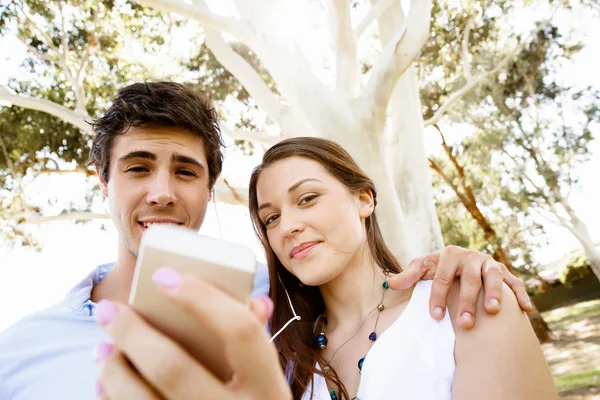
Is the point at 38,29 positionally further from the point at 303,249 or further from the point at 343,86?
the point at 303,249

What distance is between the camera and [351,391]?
1667 millimetres

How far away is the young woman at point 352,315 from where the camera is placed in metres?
1.42

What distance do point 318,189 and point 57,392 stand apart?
1093 millimetres

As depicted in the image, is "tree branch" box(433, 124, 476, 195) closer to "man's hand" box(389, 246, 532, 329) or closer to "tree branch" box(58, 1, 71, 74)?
"tree branch" box(58, 1, 71, 74)

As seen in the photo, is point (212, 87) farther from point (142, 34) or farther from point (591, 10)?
point (591, 10)

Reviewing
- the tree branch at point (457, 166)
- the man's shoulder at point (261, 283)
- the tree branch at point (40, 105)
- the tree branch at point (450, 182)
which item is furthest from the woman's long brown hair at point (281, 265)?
the tree branch at point (450, 182)

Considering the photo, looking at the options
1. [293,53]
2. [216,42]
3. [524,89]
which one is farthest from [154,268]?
[524,89]

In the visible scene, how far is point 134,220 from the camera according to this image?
1868 millimetres

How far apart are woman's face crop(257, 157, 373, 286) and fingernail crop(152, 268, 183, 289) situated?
1279 mm

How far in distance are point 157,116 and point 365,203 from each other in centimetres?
93

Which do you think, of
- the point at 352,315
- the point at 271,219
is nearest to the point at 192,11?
the point at 271,219

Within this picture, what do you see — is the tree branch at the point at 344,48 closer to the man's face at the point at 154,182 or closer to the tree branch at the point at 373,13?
the tree branch at the point at 373,13

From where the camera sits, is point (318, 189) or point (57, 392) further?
point (318, 189)

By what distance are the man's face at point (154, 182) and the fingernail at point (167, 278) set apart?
1273 millimetres
